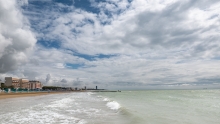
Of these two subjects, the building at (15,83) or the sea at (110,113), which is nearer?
the sea at (110,113)

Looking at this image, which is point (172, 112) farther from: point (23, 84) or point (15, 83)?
point (23, 84)

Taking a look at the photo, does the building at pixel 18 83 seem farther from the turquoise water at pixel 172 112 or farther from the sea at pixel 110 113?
the turquoise water at pixel 172 112

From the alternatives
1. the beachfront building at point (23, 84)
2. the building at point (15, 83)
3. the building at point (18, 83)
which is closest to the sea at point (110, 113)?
the building at point (18, 83)

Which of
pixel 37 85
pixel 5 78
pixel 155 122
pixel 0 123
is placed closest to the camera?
pixel 0 123

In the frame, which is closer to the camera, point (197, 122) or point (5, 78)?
point (197, 122)

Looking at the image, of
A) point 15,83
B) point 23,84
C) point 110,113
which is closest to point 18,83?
point 15,83

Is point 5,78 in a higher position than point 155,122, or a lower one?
→ higher

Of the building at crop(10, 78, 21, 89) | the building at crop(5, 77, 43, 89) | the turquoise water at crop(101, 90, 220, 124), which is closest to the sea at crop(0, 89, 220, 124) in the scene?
the turquoise water at crop(101, 90, 220, 124)

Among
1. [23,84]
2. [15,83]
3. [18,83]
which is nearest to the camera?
[15,83]

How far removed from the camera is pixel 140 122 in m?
11.7

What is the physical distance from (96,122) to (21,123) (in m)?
4.39

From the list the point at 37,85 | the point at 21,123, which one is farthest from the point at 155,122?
the point at 37,85

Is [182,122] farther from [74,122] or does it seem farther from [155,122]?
[74,122]

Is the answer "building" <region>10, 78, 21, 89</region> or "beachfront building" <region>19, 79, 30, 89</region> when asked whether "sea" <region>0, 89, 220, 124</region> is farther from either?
"beachfront building" <region>19, 79, 30, 89</region>
